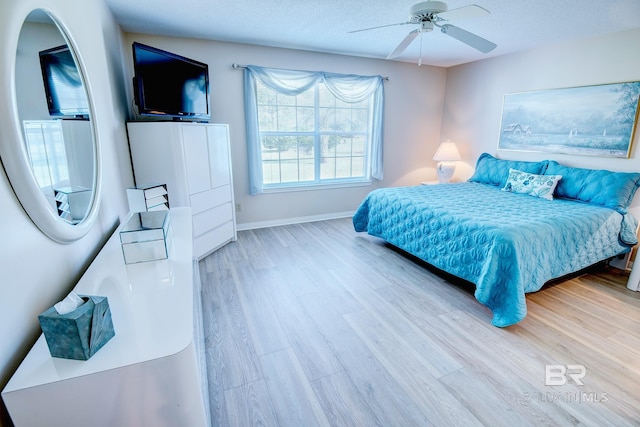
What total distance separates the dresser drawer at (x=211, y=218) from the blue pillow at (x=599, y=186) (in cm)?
368

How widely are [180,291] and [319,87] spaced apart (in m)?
3.69

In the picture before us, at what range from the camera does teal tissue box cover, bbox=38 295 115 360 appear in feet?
2.59

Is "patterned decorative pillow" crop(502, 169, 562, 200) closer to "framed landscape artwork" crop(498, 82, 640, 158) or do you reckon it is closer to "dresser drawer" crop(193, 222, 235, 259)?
"framed landscape artwork" crop(498, 82, 640, 158)

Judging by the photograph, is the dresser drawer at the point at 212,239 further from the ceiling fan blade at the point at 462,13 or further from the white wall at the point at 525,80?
the white wall at the point at 525,80

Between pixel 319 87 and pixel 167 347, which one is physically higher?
pixel 319 87

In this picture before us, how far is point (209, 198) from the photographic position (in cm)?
315

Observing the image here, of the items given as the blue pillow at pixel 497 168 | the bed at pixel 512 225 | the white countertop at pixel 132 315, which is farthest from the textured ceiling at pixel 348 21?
the white countertop at pixel 132 315

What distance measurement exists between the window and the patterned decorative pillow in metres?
1.78

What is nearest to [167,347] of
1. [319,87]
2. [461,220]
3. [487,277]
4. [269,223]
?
[487,277]

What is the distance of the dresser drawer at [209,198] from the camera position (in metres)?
2.95

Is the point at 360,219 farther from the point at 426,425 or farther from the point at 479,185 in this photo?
the point at 426,425

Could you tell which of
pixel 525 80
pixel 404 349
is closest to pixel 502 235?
pixel 404 349

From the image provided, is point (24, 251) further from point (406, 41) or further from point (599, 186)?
point (599, 186)

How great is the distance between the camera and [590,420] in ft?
4.69
